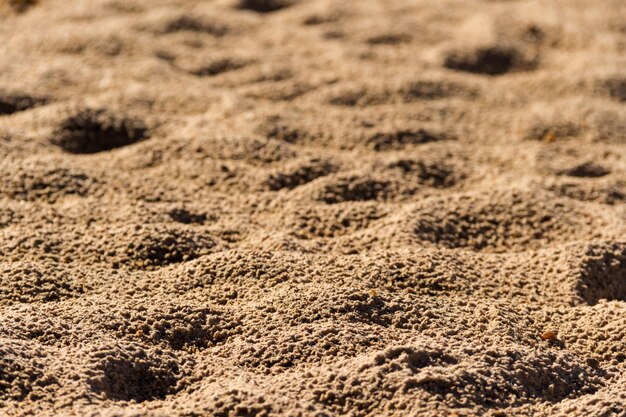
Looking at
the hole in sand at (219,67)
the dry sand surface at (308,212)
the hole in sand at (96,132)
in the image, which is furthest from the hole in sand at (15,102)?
the hole in sand at (219,67)

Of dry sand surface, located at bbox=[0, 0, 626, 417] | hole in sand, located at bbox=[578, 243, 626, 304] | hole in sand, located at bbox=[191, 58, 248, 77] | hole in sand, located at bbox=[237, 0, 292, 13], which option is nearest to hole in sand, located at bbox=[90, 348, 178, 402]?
dry sand surface, located at bbox=[0, 0, 626, 417]

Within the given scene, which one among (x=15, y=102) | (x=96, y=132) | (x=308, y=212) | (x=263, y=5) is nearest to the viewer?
(x=308, y=212)

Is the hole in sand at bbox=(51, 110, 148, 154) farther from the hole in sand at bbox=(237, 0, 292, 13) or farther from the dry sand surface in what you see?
the hole in sand at bbox=(237, 0, 292, 13)

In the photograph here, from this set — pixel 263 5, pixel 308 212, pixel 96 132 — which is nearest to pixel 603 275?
pixel 308 212

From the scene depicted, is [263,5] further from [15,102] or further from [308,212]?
[308,212]

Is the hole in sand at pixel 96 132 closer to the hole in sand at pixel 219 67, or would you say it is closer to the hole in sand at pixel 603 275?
the hole in sand at pixel 219 67

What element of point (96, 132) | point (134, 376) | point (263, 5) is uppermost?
point (263, 5)

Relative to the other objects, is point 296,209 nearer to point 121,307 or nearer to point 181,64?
point 121,307

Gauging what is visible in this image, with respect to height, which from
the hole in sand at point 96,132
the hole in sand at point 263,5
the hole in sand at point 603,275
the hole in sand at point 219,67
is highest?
the hole in sand at point 263,5
